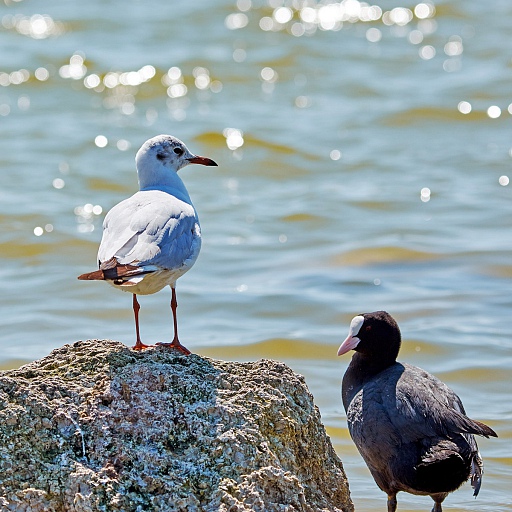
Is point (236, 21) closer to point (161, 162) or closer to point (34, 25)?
point (34, 25)

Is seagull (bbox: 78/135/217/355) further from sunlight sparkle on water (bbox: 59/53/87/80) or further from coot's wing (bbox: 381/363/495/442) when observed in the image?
sunlight sparkle on water (bbox: 59/53/87/80)

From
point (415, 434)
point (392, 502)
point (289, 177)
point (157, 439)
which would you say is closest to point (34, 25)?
point (289, 177)

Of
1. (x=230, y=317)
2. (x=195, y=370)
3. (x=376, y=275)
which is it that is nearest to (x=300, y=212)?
(x=376, y=275)

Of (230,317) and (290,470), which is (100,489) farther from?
(230,317)

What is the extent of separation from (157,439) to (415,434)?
5.41 ft

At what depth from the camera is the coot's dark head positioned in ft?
20.5

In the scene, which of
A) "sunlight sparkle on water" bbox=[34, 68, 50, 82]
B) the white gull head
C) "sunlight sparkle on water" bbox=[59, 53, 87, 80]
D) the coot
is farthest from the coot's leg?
"sunlight sparkle on water" bbox=[34, 68, 50, 82]

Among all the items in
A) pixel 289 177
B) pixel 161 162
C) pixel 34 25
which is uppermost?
pixel 34 25

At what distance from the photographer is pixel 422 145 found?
15.1 m

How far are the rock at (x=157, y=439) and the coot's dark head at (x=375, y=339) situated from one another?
55.8 inches

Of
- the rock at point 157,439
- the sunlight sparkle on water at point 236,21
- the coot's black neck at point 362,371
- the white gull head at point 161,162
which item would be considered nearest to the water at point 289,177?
the sunlight sparkle on water at point 236,21

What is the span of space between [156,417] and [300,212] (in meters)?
8.32

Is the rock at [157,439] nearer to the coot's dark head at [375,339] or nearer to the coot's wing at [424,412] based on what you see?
the coot's wing at [424,412]

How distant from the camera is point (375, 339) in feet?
20.5
